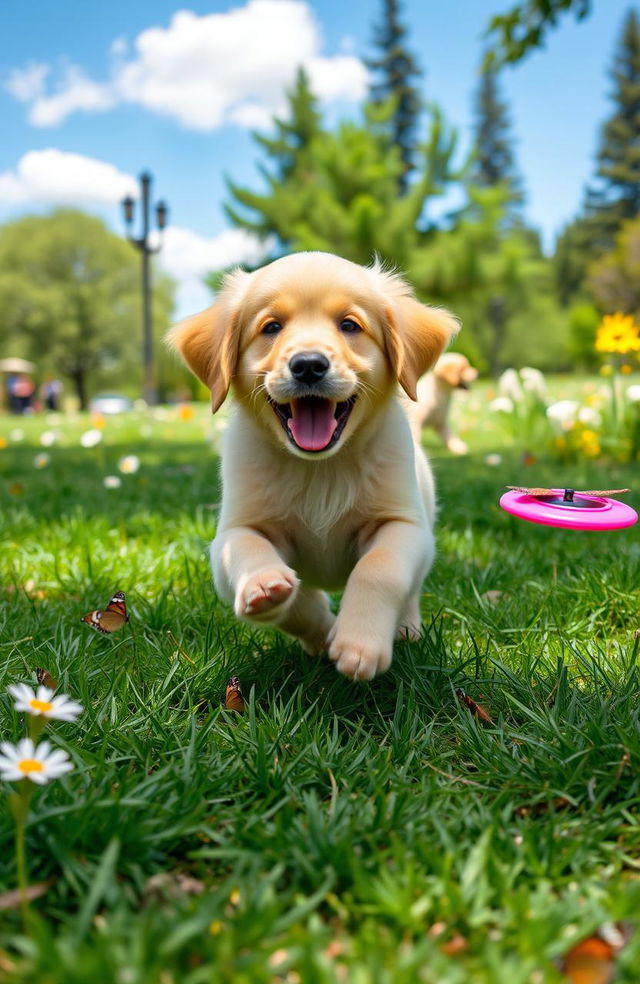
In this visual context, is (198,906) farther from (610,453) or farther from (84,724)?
(610,453)

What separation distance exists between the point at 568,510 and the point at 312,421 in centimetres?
74

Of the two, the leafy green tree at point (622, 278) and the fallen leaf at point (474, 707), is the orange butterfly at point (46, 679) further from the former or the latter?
the leafy green tree at point (622, 278)

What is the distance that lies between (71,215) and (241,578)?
4849 cm

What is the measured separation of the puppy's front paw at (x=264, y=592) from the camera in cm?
177

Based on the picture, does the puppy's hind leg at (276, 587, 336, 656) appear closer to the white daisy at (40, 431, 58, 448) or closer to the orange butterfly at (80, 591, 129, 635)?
the orange butterfly at (80, 591, 129, 635)

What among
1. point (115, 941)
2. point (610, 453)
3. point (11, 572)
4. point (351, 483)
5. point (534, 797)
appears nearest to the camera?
point (115, 941)

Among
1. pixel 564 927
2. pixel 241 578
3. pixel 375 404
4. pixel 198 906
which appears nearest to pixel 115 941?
pixel 198 906

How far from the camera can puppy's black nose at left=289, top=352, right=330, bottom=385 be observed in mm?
1984

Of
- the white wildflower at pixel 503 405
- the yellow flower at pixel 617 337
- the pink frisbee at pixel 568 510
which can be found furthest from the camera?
the white wildflower at pixel 503 405

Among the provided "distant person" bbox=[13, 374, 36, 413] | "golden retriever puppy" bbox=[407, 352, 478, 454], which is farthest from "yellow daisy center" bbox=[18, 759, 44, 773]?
"distant person" bbox=[13, 374, 36, 413]

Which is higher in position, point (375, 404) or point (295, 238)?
point (295, 238)

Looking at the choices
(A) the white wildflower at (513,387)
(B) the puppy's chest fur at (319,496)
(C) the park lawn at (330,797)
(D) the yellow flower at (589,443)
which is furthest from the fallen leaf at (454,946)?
(A) the white wildflower at (513,387)

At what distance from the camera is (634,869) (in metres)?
1.31

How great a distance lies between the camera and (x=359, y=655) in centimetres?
172
